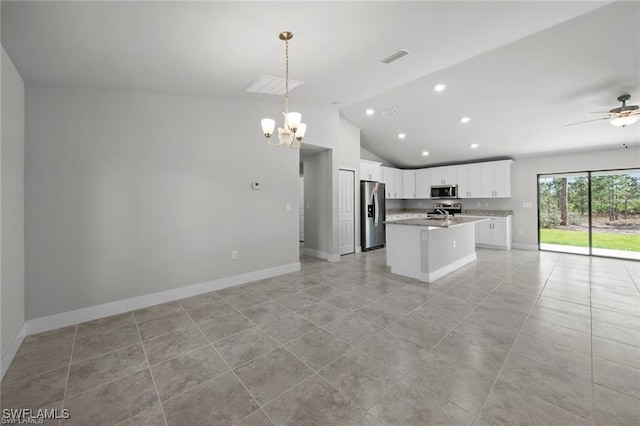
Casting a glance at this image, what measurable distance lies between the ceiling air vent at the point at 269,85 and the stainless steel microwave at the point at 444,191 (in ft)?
19.4

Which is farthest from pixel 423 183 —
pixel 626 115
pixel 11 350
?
Answer: pixel 11 350

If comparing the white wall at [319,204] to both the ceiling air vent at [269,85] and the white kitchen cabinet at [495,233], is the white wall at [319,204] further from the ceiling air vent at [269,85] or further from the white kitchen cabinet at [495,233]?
the white kitchen cabinet at [495,233]

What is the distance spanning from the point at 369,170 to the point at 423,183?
7.58 feet

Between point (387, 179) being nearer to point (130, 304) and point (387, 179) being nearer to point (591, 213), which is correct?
point (591, 213)

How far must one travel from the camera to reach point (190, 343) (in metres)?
2.37

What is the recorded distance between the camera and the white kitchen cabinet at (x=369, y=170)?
22.3 feet

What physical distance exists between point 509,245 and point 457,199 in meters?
1.84

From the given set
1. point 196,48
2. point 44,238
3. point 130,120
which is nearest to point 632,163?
point 196,48

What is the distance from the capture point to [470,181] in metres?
7.26

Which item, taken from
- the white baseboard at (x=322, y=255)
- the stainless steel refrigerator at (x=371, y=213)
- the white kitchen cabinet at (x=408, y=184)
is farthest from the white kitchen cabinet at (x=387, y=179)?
the white baseboard at (x=322, y=255)

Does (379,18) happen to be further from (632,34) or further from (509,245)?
(509,245)

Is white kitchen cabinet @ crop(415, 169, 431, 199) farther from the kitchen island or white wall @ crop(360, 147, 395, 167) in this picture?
the kitchen island

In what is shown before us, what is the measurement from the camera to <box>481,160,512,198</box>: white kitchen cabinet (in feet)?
22.0

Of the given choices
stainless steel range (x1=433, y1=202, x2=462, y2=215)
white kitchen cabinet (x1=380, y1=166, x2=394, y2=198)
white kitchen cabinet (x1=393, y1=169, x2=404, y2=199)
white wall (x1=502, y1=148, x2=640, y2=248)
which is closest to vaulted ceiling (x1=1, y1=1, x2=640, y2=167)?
white wall (x1=502, y1=148, x2=640, y2=248)
